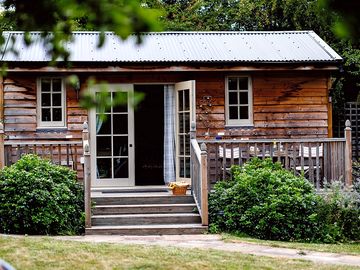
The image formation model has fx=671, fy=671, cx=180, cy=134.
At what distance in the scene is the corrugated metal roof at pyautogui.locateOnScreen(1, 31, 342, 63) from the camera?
1330cm

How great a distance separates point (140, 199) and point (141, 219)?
0.79m

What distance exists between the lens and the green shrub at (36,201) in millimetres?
10125

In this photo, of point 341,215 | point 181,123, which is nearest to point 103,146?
point 181,123

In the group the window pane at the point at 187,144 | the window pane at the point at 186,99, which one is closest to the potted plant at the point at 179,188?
the window pane at the point at 187,144

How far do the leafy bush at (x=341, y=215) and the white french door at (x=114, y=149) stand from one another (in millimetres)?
4402

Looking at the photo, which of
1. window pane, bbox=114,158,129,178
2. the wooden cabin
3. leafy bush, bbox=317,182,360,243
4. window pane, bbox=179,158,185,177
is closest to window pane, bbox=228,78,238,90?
the wooden cabin

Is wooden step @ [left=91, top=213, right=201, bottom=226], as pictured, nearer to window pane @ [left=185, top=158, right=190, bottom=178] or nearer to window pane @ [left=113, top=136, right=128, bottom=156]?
window pane @ [left=185, top=158, right=190, bottom=178]

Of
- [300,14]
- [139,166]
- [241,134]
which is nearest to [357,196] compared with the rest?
[241,134]

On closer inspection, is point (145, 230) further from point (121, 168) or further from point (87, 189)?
point (121, 168)

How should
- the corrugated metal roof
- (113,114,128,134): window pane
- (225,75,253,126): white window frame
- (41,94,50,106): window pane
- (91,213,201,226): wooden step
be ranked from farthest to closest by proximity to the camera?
(225,75,253,126): white window frame → (113,114,128,134): window pane → (41,94,50,106): window pane → the corrugated metal roof → (91,213,201,226): wooden step

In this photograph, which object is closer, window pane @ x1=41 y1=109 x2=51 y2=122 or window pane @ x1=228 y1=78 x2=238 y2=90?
window pane @ x1=41 y1=109 x2=51 y2=122

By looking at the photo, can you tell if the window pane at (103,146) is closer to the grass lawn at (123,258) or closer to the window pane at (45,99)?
the window pane at (45,99)

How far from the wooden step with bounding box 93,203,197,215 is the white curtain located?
2067mm

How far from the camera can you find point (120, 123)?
13531 millimetres
